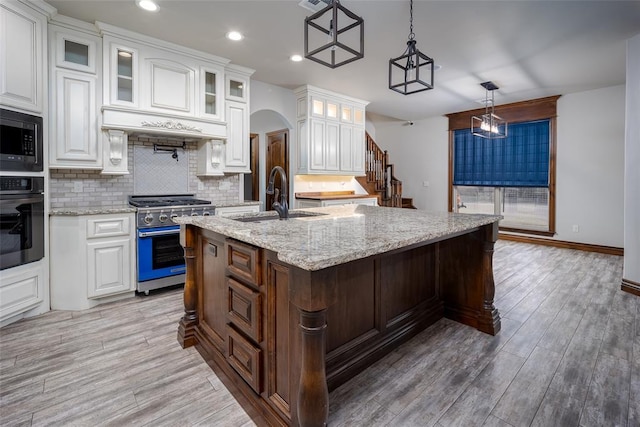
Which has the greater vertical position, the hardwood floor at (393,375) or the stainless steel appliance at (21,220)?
the stainless steel appliance at (21,220)

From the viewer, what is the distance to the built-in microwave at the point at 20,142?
102 inches

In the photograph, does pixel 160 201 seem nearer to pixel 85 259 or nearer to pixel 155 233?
pixel 155 233

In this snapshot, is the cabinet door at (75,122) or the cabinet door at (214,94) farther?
the cabinet door at (214,94)

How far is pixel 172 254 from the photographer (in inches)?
143

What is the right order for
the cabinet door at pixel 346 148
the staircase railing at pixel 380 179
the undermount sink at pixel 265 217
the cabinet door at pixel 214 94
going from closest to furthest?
the undermount sink at pixel 265 217, the cabinet door at pixel 214 94, the cabinet door at pixel 346 148, the staircase railing at pixel 380 179

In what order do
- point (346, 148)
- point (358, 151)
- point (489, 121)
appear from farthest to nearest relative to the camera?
point (358, 151) < point (346, 148) < point (489, 121)

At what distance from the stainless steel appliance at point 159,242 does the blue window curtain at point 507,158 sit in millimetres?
5774

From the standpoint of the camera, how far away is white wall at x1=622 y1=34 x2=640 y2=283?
3588 millimetres

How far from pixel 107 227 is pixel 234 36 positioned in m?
2.43

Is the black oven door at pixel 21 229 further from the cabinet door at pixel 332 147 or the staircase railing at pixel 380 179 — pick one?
the staircase railing at pixel 380 179

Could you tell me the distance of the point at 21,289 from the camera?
109 inches

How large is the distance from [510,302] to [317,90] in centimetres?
421

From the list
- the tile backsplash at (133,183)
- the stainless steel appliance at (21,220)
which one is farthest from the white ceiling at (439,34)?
the stainless steel appliance at (21,220)

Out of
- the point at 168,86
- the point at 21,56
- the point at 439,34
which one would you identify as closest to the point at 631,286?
the point at 439,34
